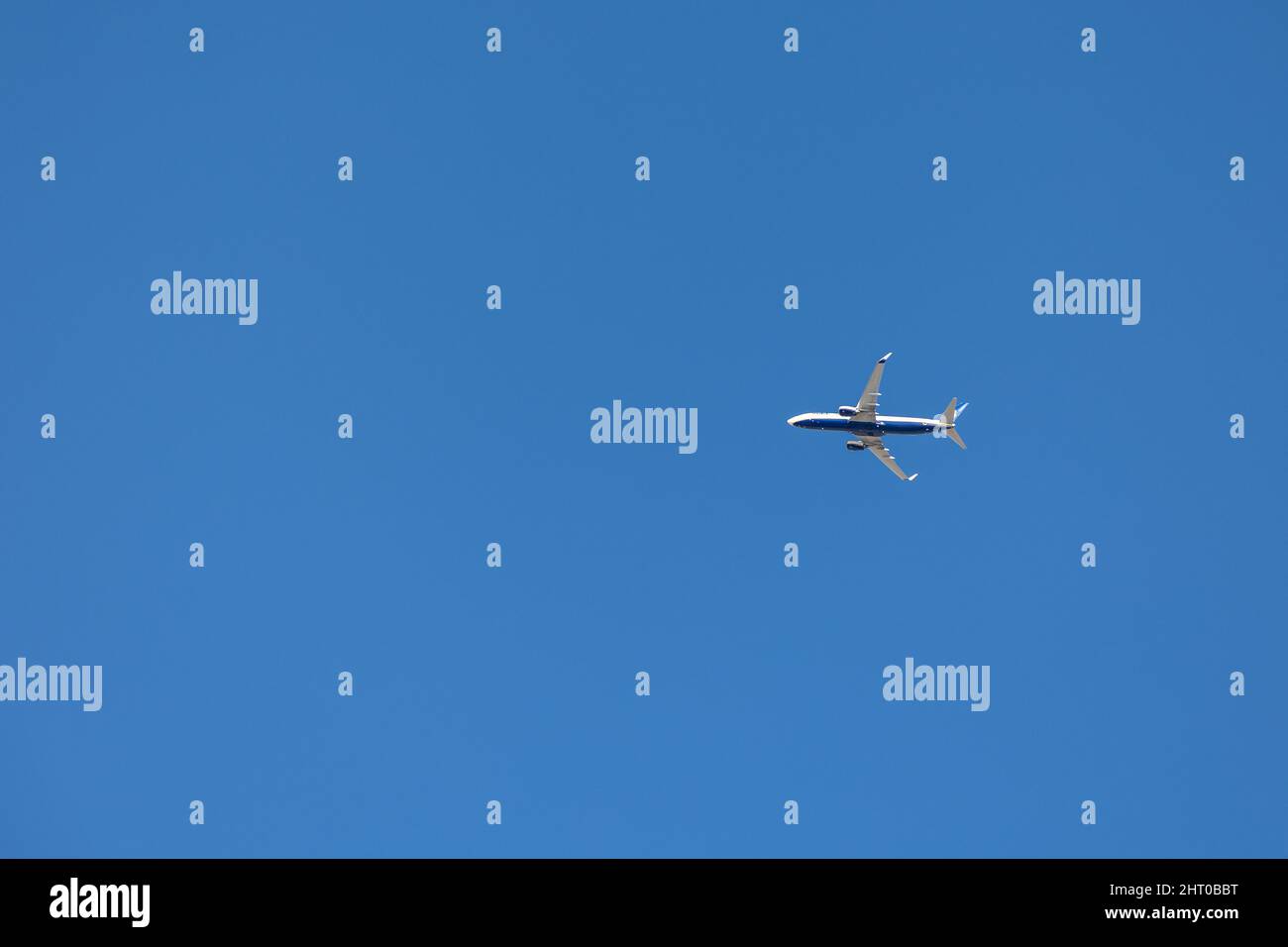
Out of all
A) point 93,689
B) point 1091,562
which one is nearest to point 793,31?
point 1091,562

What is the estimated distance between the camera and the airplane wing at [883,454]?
71.6 m

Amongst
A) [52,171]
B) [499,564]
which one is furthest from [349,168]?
[499,564]

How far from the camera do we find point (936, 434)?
7081 centimetres

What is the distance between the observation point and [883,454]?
7300 cm

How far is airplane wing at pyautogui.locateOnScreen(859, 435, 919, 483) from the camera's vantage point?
71.6 metres

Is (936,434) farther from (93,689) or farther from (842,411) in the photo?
(93,689)

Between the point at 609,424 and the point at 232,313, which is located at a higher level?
the point at 232,313

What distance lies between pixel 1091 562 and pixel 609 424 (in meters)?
24.4

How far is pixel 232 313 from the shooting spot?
72.1m

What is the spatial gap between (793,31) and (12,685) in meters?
49.0
